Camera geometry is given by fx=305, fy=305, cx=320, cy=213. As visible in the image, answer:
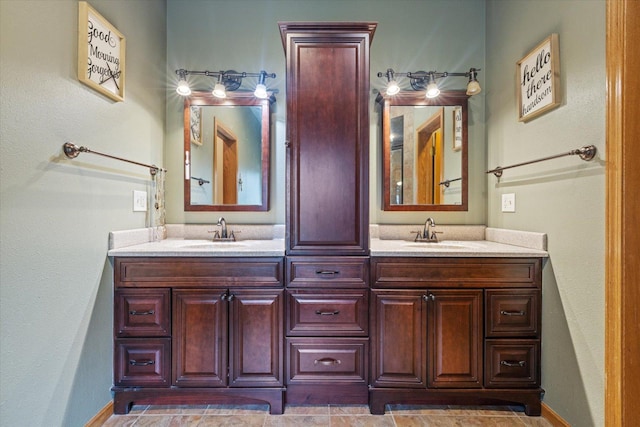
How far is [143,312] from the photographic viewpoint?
1620 mm

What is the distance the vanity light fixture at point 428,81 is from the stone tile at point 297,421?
205 cm

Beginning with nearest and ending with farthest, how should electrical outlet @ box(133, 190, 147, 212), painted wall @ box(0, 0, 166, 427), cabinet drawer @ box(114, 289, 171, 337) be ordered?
painted wall @ box(0, 0, 166, 427) < cabinet drawer @ box(114, 289, 171, 337) < electrical outlet @ box(133, 190, 147, 212)

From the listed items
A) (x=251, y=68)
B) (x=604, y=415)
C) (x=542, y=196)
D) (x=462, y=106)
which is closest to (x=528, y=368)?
(x=604, y=415)

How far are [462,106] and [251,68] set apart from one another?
5.18 ft

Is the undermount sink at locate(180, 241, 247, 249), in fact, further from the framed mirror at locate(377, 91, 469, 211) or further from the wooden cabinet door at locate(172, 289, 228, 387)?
the framed mirror at locate(377, 91, 469, 211)

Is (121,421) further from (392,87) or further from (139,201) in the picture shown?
(392,87)

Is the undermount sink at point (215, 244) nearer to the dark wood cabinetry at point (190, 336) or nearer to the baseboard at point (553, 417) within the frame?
the dark wood cabinetry at point (190, 336)

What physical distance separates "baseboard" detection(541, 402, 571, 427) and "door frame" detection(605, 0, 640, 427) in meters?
0.41

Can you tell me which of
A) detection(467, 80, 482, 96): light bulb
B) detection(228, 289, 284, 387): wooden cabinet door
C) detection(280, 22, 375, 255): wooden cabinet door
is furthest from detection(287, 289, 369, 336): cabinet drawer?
detection(467, 80, 482, 96): light bulb

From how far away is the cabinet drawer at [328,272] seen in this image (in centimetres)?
166

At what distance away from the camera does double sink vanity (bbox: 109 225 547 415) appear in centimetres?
162

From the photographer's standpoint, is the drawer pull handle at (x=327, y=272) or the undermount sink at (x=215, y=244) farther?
the undermount sink at (x=215, y=244)

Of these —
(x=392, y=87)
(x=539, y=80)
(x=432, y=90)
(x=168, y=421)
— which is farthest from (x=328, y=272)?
(x=539, y=80)

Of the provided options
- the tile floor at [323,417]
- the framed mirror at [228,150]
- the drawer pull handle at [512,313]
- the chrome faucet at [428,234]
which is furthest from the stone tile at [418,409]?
the framed mirror at [228,150]
